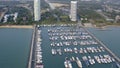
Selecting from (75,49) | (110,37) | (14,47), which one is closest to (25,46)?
(14,47)

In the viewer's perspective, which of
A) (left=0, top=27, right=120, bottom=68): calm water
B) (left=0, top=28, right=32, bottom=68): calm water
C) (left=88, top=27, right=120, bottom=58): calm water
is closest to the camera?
(left=0, top=27, right=120, bottom=68): calm water

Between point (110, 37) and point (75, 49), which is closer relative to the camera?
point (75, 49)

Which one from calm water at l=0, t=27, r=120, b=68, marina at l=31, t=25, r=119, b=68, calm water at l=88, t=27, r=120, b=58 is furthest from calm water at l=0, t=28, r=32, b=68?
calm water at l=88, t=27, r=120, b=58

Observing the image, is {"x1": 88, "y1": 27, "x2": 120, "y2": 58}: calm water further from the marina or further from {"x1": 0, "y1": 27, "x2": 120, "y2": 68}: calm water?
the marina

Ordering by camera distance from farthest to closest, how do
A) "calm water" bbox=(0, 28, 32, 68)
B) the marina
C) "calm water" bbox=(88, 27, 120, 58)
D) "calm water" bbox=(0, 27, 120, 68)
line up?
"calm water" bbox=(88, 27, 120, 58)
the marina
"calm water" bbox=(0, 28, 32, 68)
"calm water" bbox=(0, 27, 120, 68)

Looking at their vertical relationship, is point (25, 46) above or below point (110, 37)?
above

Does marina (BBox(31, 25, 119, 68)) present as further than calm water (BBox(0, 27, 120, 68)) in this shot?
Yes

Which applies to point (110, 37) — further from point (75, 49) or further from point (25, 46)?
point (25, 46)

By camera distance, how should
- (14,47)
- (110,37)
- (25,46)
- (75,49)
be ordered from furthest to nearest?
(110,37) < (25,46) < (14,47) < (75,49)

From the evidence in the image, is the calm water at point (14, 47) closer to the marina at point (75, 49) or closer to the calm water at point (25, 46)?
the calm water at point (25, 46)
